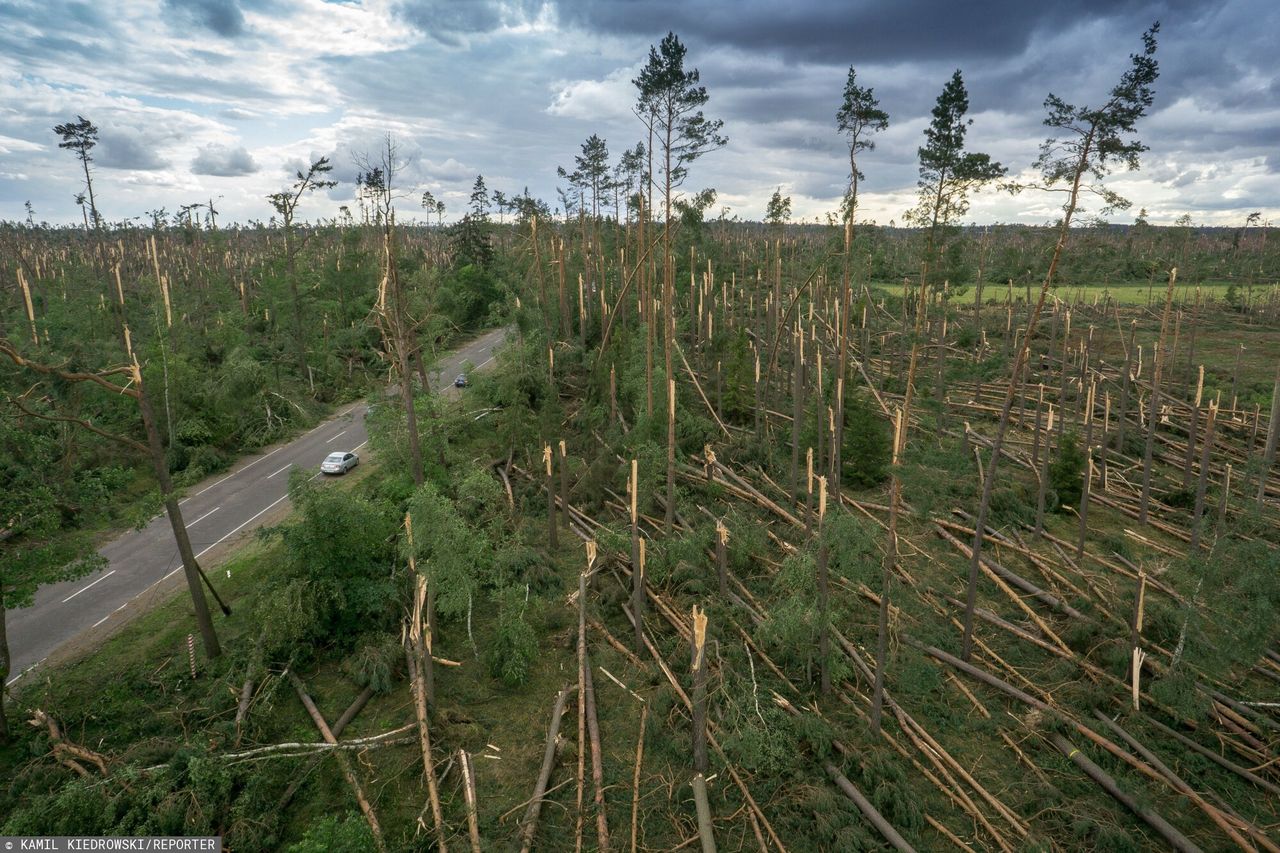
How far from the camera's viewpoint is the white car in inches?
1040

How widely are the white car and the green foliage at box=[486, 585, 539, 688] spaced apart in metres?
15.3

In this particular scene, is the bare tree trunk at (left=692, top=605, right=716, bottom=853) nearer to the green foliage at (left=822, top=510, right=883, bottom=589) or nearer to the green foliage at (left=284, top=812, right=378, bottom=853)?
the green foliage at (left=822, top=510, right=883, bottom=589)

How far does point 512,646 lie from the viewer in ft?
47.4

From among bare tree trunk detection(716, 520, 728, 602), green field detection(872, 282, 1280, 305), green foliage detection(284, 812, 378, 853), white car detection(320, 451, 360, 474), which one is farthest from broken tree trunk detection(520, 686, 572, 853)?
green field detection(872, 282, 1280, 305)

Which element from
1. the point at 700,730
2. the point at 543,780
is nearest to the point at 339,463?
the point at 543,780

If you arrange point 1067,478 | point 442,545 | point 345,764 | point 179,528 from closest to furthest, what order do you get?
point 345,764, point 442,545, point 179,528, point 1067,478

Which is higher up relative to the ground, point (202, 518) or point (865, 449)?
point (865, 449)

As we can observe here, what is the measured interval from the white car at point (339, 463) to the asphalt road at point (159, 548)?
174 cm

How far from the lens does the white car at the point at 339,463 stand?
26.4m

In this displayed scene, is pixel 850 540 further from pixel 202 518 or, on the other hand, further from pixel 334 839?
pixel 202 518

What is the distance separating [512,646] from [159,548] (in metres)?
14.6

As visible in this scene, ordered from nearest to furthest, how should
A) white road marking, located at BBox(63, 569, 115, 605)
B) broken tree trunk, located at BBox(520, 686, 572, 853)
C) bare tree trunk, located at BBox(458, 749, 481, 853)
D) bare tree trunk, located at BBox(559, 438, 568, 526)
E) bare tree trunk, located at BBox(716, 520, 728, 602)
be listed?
bare tree trunk, located at BBox(458, 749, 481, 853), broken tree trunk, located at BBox(520, 686, 572, 853), bare tree trunk, located at BBox(716, 520, 728, 602), white road marking, located at BBox(63, 569, 115, 605), bare tree trunk, located at BBox(559, 438, 568, 526)

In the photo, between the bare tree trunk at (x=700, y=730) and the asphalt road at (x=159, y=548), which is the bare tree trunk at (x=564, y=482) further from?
the bare tree trunk at (x=700, y=730)

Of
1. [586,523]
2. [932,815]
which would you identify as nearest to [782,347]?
[586,523]
